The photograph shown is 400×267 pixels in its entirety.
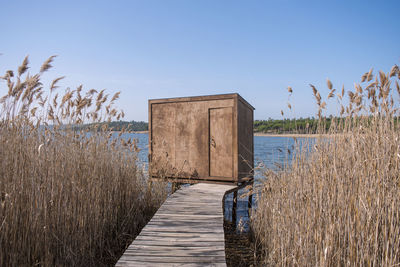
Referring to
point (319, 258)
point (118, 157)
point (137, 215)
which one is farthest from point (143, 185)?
point (319, 258)

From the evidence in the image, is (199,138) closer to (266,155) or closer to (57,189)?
(57,189)

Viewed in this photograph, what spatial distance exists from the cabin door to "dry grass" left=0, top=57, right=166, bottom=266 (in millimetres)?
1945

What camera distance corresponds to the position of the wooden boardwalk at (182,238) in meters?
2.35

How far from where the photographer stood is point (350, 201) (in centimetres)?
226

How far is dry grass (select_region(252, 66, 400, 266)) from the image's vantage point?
86.0 inches

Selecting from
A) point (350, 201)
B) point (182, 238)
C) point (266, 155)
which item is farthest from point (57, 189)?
point (266, 155)

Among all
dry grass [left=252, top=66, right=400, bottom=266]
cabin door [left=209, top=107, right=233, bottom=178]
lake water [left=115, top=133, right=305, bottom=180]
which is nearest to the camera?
dry grass [left=252, top=66, right=400, bottom=266]

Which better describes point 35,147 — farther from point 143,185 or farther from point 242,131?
point 242,131

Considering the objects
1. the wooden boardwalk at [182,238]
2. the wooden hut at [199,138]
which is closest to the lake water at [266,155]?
the wooden hut at [199,138]

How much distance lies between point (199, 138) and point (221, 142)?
19.8 inches

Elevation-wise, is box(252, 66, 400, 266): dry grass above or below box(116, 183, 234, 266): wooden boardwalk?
above

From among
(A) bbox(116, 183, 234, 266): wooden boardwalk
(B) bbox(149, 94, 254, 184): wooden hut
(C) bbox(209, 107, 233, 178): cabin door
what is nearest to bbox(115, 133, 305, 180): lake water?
(B) bbox(149, 94, 254, 184): wooden hut

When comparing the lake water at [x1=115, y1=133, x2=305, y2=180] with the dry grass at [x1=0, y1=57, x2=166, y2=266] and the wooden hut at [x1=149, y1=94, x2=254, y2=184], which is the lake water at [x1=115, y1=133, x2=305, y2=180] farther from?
the dry grass at [x1=0, y1=57, x2=166, y2=266]

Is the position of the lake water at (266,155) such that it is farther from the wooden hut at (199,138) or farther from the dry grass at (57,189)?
the dry grass at (57,189)
